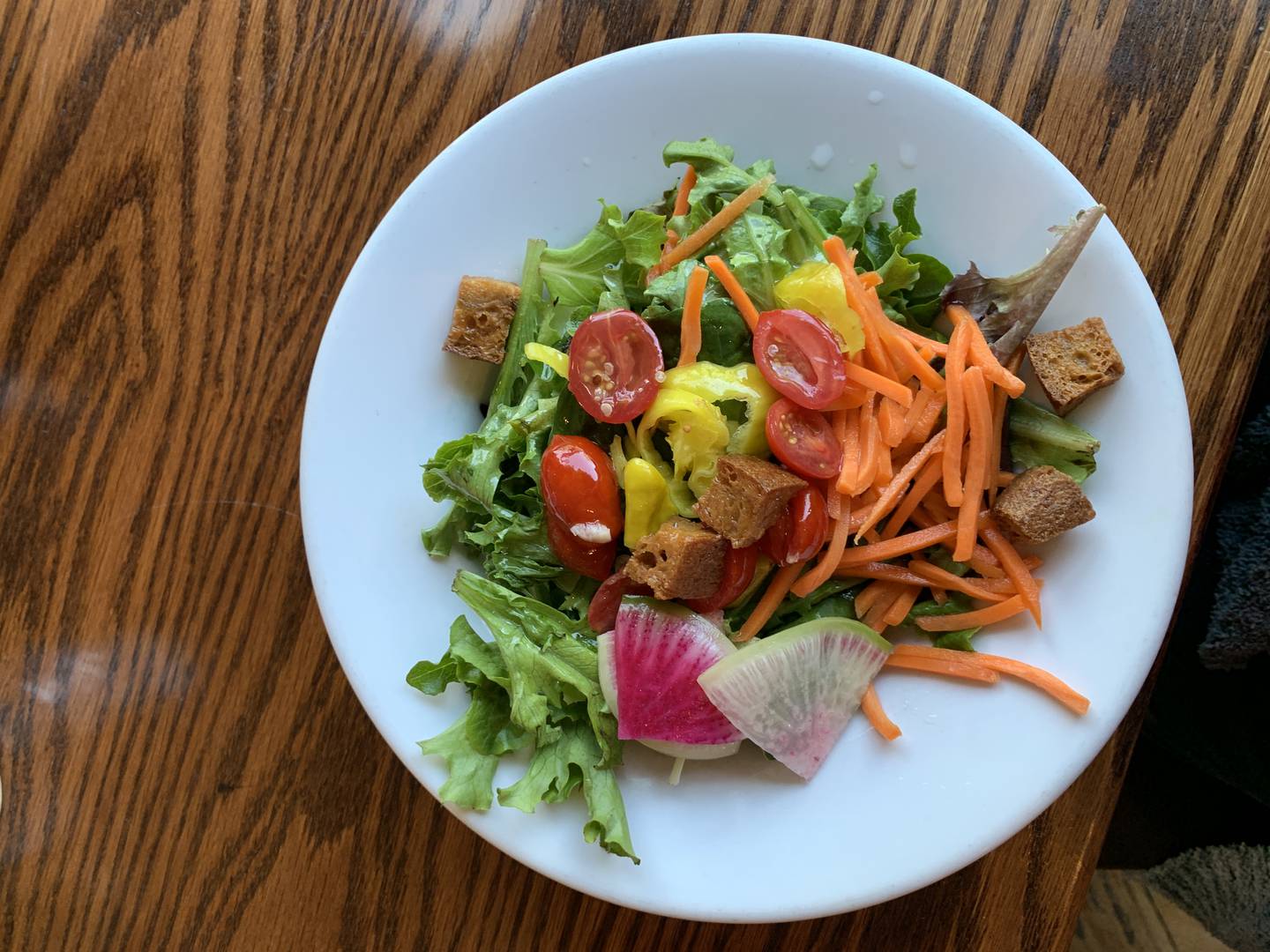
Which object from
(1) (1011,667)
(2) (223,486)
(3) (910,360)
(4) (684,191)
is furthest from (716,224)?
(2) (223,486)

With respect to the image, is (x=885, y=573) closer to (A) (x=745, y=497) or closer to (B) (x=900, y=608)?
(B) (x=900, y=608)

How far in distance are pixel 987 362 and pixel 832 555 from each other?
357 millimetres

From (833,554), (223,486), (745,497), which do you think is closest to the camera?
(745,497)

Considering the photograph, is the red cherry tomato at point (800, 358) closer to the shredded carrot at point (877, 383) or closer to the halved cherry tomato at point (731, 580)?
the shredded carrot at point (877, 383)

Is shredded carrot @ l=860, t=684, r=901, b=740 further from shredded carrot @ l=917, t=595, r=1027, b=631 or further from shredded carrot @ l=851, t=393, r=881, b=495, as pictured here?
shredded carrot @ l=851, t=393, r=881, b=495

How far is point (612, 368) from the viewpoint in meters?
1.32

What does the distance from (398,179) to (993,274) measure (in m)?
1.01

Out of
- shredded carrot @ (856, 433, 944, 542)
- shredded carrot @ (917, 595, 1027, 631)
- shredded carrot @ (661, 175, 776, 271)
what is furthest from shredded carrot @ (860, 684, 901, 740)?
shredded carrot @ (661, 175, 776, 271)

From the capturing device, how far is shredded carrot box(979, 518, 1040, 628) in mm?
1343

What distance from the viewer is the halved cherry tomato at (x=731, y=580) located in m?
1.34

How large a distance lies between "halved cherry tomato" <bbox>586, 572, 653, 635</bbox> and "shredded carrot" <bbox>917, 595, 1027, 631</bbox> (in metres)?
0.43

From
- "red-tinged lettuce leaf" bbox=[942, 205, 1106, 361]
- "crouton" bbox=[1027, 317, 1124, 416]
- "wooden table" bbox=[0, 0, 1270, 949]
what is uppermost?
"red-tinged lettuce leaf" bbox=[942, 205, 1106, 361]

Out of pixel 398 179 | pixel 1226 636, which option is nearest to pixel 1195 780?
pixel 1226 636

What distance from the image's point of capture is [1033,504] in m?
1.27
